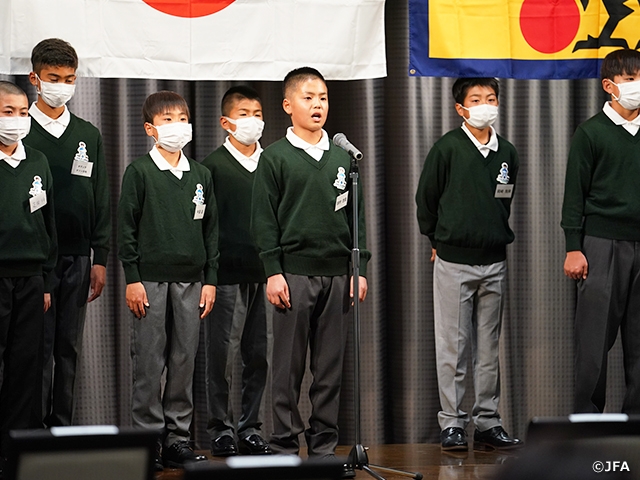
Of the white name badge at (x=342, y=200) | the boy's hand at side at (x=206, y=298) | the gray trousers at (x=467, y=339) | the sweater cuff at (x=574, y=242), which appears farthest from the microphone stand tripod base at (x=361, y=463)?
the sweater cuff at (x=574, y=242)

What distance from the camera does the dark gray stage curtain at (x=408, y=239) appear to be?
5109 mm

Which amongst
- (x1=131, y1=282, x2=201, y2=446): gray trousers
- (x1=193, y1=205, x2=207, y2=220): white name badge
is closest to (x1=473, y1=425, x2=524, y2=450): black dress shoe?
(x1=131, y1=282, x2=201, y2=446): gray trousers

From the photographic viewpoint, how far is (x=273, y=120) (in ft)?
17.1

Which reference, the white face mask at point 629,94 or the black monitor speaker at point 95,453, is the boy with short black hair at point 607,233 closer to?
the white face mask at point 629,94

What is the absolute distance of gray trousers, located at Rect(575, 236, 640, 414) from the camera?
443cm

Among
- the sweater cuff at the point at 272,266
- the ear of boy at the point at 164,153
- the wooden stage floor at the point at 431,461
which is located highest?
the ear of boy at the point at 164,153

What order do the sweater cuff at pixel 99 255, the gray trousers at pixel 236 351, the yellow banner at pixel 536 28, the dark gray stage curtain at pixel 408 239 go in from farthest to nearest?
the dark gray stage curtain at pixel 408 239, the yellow banner at pixel 536 28, the gray trousers at pixel 236 351, the sweater cuff at pixel 99 255

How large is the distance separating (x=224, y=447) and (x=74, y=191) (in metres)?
1.41

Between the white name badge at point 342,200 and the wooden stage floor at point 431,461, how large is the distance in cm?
118

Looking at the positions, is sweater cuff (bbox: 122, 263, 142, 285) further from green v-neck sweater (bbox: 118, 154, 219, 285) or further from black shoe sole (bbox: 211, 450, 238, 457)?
black shoe sole (bbox: 211, 450, 238, 457)

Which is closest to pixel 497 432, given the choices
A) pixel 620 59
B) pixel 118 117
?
pixel 620 59

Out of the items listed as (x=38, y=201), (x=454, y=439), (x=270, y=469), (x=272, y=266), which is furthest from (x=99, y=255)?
(x=270, y=469)

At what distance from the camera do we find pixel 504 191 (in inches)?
183

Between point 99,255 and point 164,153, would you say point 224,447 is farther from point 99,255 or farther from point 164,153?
point 164,153
